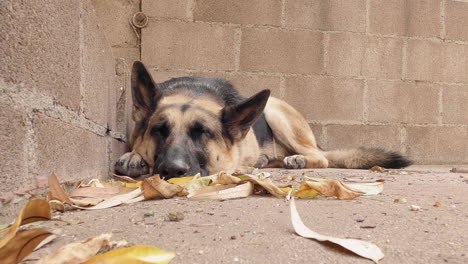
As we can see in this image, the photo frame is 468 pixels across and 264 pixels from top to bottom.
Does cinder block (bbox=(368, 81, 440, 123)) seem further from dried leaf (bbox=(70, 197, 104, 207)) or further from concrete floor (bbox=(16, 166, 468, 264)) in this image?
dried leaf (bbox=(70, 197, 104, 207))

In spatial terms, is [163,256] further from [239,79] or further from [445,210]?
[239,79]

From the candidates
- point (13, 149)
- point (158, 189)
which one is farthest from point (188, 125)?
point (13, 149)

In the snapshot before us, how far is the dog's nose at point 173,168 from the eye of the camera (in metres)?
2.12

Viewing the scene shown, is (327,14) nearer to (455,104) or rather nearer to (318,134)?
(318,134)

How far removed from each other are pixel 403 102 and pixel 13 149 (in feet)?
13.6

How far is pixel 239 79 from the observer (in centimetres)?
411

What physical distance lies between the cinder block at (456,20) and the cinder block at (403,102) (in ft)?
1.94

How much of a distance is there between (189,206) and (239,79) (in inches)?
113

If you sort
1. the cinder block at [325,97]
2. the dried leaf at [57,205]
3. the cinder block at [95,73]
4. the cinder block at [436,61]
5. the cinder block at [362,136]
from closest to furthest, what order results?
the dried leaf at [57,205], the cinder block at [95,73], the cinder block at [325,97], the cinder block at [362,136], the cinder block at [436,61]

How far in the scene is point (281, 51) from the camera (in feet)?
13.7

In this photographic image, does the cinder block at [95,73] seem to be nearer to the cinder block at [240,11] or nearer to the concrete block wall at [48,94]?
the concrete block wall at [48,94]

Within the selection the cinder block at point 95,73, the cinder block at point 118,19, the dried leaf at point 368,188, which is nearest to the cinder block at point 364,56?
the cinder block at point 118,19

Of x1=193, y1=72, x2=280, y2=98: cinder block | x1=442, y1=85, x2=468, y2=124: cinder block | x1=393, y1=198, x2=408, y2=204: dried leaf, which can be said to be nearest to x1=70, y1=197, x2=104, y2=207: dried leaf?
x1=393, y1=198, x2=408, y2=204: dried leaf

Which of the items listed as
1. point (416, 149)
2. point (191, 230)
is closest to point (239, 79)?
point (416, 149)
